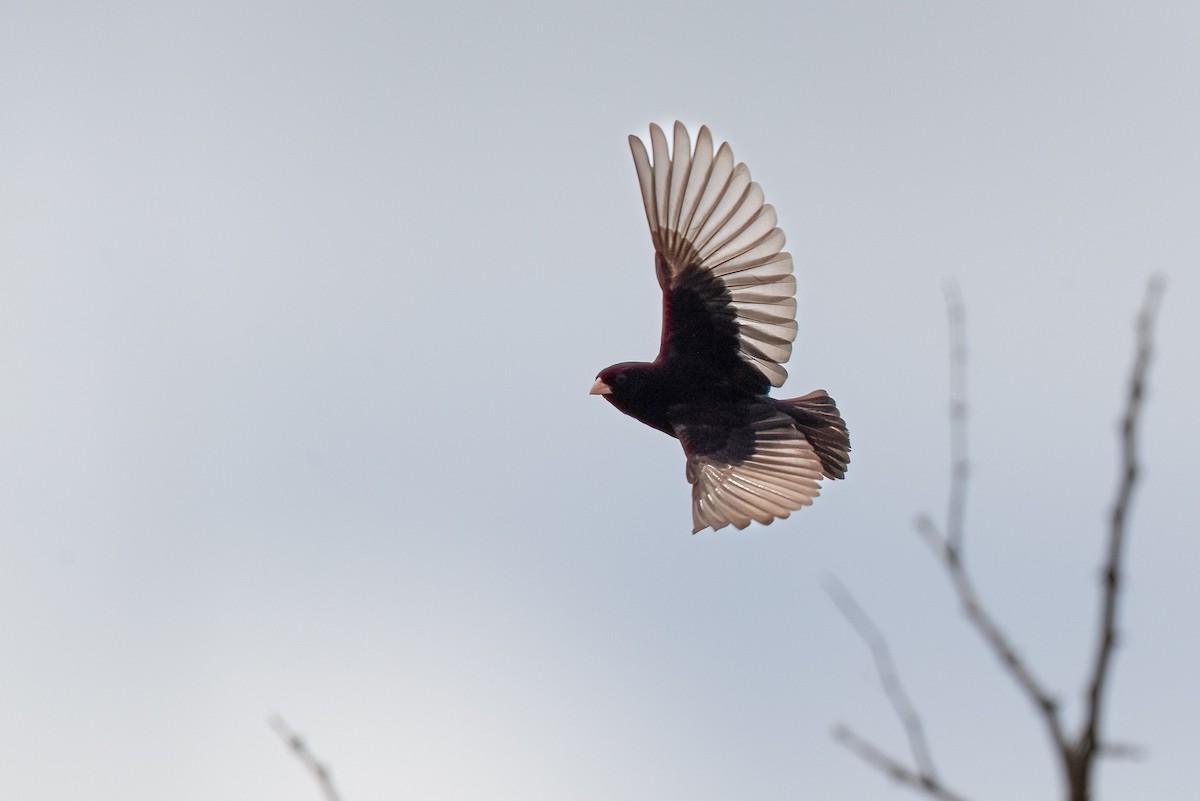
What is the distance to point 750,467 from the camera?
8.33 m

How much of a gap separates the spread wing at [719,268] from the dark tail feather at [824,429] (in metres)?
0.24

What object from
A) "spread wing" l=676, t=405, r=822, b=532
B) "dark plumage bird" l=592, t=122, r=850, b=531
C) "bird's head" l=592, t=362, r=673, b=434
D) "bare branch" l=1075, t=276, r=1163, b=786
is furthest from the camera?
"bird's head" l=592, t=362, r=673, b=434

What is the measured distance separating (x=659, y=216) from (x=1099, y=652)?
22.6ft

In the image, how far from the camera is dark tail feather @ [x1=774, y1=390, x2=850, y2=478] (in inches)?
335

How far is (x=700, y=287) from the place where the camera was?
874cm

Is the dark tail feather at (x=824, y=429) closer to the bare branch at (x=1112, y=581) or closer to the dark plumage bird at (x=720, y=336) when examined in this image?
the dark plumage bird at (x=720, y=336)

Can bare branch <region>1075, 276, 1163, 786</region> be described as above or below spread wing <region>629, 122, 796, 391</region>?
below

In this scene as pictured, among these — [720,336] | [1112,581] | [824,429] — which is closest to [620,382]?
[720,336]

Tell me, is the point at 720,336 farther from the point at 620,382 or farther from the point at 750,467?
the point at 750,467

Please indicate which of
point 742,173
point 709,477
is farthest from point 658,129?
point 709,477

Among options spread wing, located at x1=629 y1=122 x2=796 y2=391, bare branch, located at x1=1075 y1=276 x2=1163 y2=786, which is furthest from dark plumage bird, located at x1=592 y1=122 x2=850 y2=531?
bare branch, located at x1=1075 y1=276 x2=1163 y2=786

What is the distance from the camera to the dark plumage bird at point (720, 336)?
844 cm

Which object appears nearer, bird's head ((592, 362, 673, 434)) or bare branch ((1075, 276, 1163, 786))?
bare branch ((1075, 276, 1163, 786))

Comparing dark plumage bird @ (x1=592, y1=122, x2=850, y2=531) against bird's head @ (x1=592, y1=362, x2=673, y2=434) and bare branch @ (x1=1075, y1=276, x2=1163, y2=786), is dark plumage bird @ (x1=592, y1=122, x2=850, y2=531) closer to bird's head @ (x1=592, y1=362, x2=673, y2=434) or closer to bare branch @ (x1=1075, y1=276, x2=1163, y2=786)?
bird's head @ (x1=592, y1=362, x2=673, y2=434)
